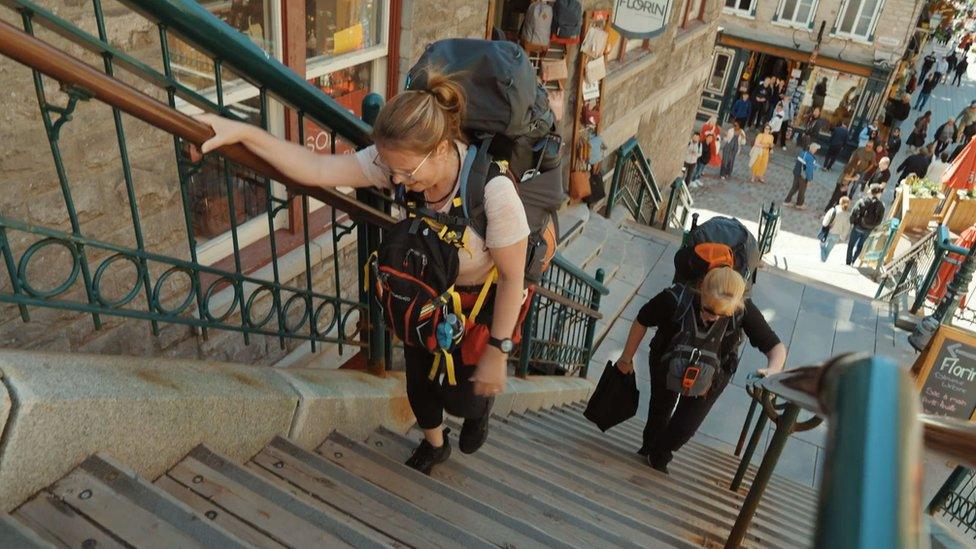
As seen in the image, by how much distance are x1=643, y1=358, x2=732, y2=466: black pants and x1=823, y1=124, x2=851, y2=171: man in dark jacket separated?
17853 millimetres

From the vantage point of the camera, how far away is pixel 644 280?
9.02 m

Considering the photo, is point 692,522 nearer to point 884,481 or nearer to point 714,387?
point 714,387

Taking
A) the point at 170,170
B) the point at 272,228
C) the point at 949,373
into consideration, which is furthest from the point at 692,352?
the point at 949,373

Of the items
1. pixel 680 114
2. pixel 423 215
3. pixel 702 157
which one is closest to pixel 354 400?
pixel 423 215

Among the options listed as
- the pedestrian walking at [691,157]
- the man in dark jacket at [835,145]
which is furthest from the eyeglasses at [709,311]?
the man in dark jacket at [835,145]

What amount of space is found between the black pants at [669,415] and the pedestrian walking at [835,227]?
10241 millimetres

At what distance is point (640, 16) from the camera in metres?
8.50

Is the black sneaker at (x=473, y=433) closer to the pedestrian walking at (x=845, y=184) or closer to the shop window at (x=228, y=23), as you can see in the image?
the shop window at (x=228, y=23)

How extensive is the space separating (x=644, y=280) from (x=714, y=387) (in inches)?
210

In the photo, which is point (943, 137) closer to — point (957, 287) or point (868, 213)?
point (868, 213)

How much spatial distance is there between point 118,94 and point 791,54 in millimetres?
23523

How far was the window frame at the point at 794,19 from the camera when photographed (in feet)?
70.3

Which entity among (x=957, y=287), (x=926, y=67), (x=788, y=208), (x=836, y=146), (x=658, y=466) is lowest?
(x=788, y=208)

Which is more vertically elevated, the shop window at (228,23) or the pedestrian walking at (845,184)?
the shop window at (228,23)
